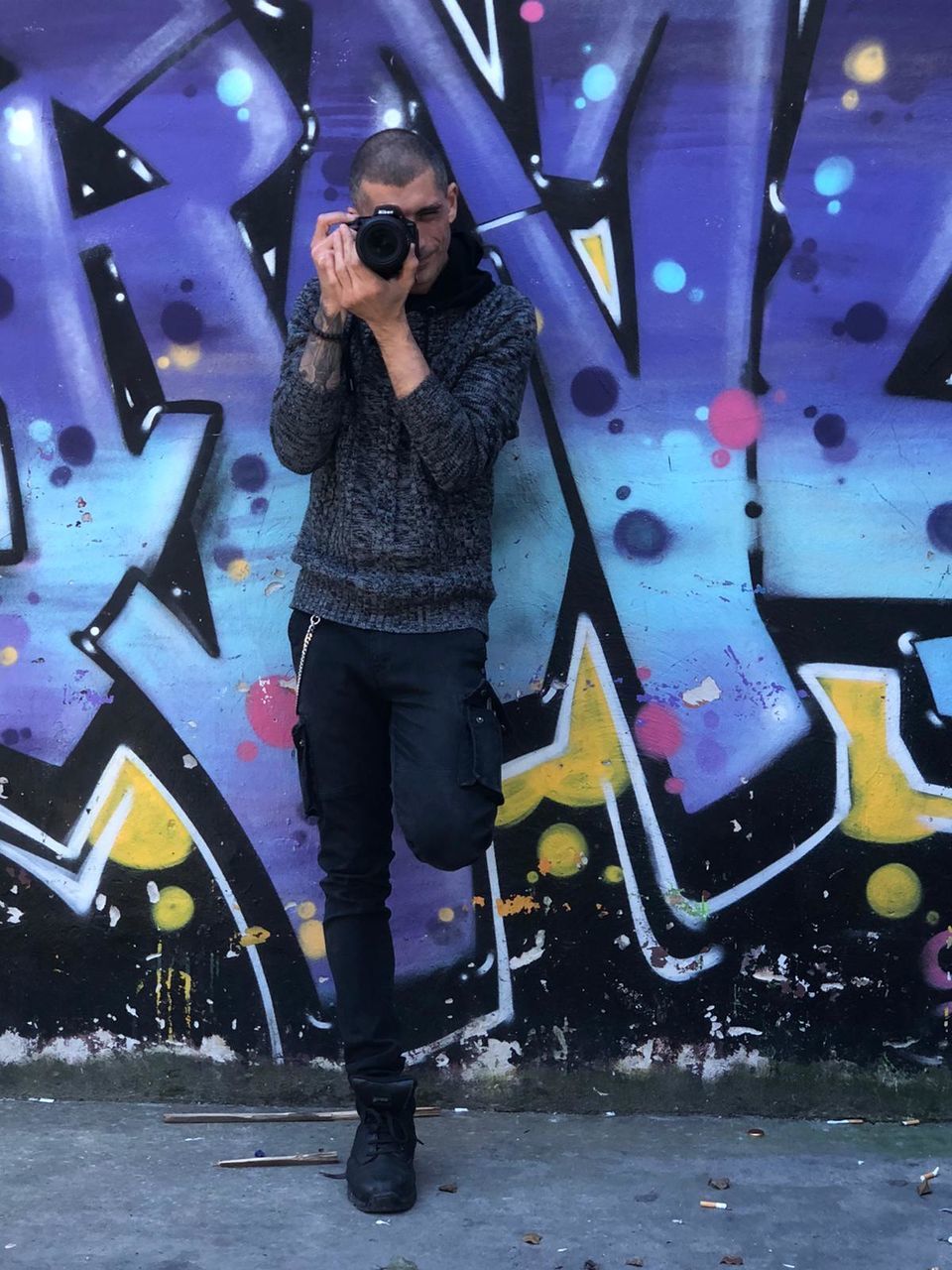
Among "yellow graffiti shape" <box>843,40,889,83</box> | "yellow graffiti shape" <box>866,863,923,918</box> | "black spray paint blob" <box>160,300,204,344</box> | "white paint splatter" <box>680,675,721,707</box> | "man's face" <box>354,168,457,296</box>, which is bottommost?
"yellow graffiti shape" <box>866,863,923,918</box>

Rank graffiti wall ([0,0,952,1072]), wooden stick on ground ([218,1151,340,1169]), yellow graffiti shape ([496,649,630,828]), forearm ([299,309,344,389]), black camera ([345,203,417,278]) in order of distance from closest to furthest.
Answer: black camera ([345,203,417,278]) → forearm ([299,309,344,389]) → wooden stick on ground ([218,1151,340,1169]) → graffiti wall ([0,0,952,1072]) → yellow graffiti shape ([496,649,630,828])

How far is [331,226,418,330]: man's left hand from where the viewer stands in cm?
227

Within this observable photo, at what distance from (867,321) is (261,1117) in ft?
6.98

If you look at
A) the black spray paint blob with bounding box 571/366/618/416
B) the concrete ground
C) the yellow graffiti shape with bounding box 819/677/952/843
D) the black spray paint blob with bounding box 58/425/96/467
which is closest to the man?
the concrete ground

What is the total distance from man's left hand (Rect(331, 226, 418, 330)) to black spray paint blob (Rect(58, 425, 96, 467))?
92 centimetres

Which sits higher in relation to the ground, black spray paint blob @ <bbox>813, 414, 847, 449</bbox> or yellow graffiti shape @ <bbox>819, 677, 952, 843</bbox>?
black spray paint blob @ <bbox>813, 414, 847, 449</bbox>

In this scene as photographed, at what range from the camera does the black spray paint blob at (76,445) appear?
2965mm

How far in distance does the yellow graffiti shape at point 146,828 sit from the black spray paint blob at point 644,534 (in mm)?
1170

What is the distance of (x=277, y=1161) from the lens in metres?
2.66

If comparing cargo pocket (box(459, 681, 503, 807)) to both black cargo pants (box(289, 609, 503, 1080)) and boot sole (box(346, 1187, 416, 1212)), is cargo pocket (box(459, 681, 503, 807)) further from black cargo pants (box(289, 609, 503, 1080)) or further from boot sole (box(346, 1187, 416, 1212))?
boot sole (box(346, 1187, 416, 1212))

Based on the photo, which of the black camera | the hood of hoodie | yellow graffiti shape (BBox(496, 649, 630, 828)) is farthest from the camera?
yellow graffiti shape (BBox(496, 649, 630, 828))

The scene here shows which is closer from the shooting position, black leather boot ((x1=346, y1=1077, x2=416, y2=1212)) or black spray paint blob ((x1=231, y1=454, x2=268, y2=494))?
black leather boot ((x1=346, y1=1077, x2=416, y2=1212))

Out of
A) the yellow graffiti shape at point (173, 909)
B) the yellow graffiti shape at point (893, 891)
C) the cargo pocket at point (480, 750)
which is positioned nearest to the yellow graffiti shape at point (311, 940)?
the yellow graffiti shape at point (173, 909)

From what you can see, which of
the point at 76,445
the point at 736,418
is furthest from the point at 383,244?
the point at 76,445
